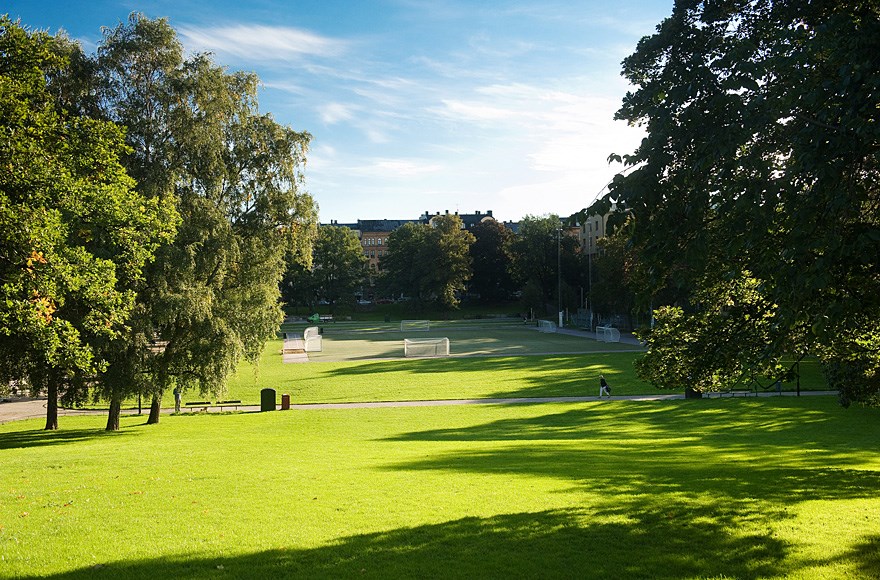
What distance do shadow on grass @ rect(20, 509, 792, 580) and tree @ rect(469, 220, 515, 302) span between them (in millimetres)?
124042

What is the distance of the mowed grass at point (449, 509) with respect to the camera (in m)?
8.12

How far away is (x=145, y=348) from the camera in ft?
89.0

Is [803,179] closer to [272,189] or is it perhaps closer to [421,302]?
[272,189]

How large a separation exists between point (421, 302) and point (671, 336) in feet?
376

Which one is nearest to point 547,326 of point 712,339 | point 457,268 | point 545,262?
point 545,262

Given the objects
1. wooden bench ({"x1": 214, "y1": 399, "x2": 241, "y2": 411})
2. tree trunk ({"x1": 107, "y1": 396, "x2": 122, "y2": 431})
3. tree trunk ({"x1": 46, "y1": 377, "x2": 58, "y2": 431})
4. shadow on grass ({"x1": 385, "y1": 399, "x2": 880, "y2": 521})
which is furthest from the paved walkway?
tree trunk ({"x1": 107, "y1": 396, "x2": 122, "y2": 431})

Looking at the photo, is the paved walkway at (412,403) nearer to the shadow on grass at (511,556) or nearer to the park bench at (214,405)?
the park bench at (214,405)

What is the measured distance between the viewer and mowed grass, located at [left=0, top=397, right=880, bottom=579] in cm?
812

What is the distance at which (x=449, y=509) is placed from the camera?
1083cm

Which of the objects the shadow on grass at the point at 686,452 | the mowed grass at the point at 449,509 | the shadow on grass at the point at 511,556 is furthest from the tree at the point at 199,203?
the shadow on grass at the point at 511,556

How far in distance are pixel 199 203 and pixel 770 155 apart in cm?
2322

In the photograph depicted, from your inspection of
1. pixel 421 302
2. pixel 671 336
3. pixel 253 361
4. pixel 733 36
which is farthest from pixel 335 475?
pixel 421 302

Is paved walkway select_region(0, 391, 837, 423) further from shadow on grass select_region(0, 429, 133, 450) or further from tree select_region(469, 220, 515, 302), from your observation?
tree select_region(469, 220, 515, 302)

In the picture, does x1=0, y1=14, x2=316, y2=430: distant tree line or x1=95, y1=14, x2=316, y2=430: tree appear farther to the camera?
x1=95, y1=14, x2=316, y2=430: tree
